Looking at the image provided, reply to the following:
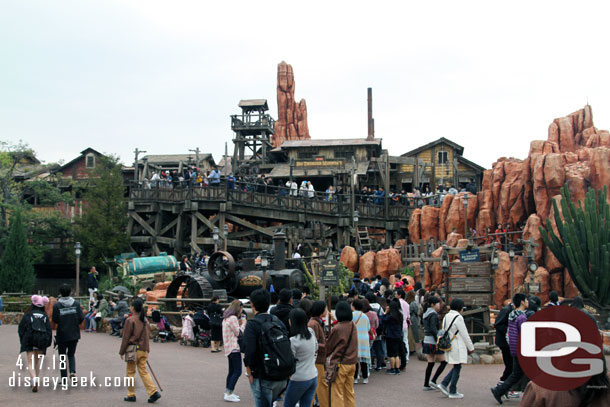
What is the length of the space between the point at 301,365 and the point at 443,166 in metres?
38.2

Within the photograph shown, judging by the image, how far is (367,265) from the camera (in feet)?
88.0

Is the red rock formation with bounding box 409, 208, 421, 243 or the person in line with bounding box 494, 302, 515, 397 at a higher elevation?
the red rock formation with bounding box 409, 208, 421, 243

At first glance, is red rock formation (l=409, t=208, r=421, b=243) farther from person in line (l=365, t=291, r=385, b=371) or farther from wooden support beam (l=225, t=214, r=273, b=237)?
person in line (l=365, t=291, r=385, b=371)

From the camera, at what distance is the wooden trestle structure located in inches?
1275

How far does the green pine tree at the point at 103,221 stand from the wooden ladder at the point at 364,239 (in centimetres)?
1266

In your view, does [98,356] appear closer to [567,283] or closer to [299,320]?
[299,320]

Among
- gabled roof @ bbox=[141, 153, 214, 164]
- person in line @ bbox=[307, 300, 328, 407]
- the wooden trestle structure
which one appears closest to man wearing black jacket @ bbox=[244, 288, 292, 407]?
person in line @ bbox=[307, 300, 328, 407]

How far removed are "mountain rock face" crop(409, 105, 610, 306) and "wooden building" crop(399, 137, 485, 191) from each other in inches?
501

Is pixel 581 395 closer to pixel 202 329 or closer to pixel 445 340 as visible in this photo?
pixel 445 340

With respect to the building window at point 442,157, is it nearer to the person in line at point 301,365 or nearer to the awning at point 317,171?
the awning at point 317,171

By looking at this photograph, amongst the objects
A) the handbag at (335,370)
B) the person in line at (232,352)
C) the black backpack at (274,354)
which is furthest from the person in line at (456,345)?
the black backpack at (274,354)

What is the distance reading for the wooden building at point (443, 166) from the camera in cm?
4266

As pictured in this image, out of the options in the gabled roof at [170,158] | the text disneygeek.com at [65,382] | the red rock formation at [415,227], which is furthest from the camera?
the gabled roof at [170,158]

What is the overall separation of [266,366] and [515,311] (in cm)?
430
